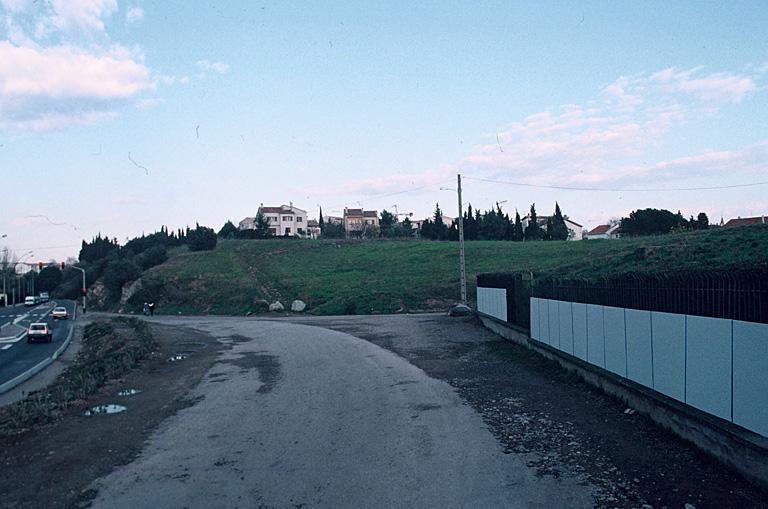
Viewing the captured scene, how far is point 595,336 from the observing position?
13.6 metres

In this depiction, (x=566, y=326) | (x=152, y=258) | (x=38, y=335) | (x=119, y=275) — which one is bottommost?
(x=38, y=335)

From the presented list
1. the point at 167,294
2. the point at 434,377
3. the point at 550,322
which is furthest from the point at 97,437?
the point at 167,294

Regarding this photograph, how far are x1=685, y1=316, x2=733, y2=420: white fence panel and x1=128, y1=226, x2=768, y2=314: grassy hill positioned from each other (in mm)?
24308

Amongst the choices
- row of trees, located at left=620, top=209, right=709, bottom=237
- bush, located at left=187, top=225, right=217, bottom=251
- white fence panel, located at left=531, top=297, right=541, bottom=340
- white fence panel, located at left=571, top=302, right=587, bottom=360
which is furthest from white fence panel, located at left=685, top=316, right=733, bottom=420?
bush, located at left=187, top=225, right=217, bottom=251

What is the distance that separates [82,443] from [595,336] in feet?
32.5

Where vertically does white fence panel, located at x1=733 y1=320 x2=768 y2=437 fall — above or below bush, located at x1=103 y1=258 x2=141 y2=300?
above

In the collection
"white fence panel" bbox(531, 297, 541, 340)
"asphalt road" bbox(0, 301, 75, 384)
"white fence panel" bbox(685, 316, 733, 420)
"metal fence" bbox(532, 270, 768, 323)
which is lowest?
"asphalt road" bbox(0, 301, 75, 384)

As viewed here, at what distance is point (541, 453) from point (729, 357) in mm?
2701

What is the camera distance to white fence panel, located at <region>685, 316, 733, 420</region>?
8.16 m

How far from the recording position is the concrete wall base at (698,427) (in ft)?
23.1

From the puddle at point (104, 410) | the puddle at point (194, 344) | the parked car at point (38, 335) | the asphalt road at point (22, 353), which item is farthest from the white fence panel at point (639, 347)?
the parked car at point (38, 335)

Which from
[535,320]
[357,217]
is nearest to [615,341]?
[535,320]

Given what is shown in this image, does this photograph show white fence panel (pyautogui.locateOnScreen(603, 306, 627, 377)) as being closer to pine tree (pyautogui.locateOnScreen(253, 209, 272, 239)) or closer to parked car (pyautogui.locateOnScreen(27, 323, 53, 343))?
parked car (pyautogui.locateOnScreen(27, 323, 53, 343))

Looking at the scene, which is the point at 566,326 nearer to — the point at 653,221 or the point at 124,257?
the point at 653,221
